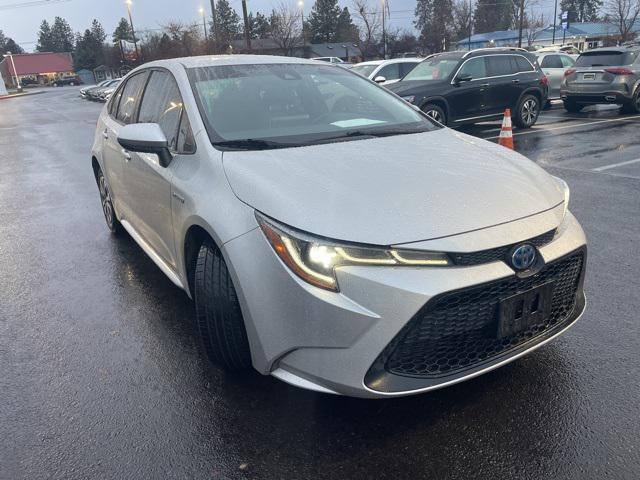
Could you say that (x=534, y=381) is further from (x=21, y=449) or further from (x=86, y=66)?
(x=86, y=66)

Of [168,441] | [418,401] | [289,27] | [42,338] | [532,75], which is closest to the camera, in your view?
[168,441]

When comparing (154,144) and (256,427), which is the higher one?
(154,144)

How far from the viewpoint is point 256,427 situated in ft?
8.23

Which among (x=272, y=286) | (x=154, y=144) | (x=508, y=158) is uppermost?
(x=154, y=144)

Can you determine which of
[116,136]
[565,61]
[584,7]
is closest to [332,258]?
[116,136]

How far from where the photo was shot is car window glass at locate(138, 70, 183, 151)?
333cm

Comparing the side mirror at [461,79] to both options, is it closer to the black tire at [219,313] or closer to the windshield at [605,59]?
the windshield at [605,59]

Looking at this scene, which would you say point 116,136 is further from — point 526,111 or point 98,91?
point 98,91

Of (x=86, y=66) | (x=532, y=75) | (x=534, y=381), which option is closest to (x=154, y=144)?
(x=534, y=381)

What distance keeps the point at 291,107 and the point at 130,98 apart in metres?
1.73

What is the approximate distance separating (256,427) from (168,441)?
39cm

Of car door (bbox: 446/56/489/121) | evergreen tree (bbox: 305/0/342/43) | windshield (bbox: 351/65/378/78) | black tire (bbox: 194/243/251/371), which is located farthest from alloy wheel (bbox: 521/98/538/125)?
evergreen tree (bbox: 305/0/342/43)

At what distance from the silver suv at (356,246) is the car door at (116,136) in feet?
3.79

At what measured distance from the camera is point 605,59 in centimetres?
1345
